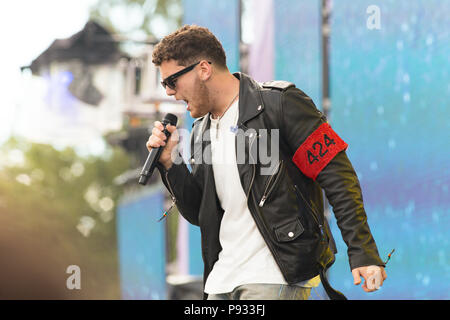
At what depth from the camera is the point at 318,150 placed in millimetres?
2193

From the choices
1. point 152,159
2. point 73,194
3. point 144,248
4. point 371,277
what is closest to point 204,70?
point 152,159

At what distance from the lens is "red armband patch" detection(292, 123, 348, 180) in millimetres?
2189

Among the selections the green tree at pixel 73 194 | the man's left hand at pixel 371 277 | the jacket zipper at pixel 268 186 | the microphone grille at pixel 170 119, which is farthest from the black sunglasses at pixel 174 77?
the green tree at pixel 73 194

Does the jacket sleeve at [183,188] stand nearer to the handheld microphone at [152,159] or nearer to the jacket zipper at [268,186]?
the handheld microphone at [152,159]

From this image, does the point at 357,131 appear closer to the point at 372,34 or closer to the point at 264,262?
the point at 372,34

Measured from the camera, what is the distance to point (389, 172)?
3211mm

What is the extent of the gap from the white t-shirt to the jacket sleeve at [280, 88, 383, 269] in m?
0.23

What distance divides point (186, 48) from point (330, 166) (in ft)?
2.34

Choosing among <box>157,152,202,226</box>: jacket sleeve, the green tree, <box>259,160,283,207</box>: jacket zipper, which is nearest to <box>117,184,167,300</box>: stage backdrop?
<box>157,152,202,226</box>: jacket sleeve

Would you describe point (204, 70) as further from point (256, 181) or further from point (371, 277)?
point (371, 277)

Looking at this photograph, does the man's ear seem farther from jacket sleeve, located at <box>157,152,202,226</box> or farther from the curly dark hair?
Answer: jacket sleeve, located at <box>157,152,202,226</box>

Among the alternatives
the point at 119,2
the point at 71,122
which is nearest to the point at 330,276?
the point at 71,122

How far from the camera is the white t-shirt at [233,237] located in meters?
2.21

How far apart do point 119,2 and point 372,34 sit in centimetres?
1836
